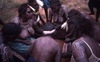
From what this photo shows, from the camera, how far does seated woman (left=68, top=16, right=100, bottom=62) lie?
3.30 m

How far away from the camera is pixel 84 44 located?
134 inches

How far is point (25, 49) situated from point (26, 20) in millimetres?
1160

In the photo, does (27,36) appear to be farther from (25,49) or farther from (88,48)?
(88,48)

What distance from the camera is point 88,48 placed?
11.1ft

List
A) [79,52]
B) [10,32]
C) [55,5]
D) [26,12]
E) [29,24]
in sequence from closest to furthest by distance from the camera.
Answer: [79,52] → [10,32] → [26,12] → [29,24] → [55,5]

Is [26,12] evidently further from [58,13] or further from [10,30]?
[58,13]

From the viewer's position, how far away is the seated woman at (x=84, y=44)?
3.30 m

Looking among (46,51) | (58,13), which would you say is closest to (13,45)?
(46,51)

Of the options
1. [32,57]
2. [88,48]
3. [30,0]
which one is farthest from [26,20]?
[88,48]

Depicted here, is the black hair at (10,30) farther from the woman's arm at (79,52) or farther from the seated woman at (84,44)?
the woman's arm at (79,52)

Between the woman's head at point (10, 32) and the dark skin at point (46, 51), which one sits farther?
the woman's head at point (10, 32)

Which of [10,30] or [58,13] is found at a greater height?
[10,30]

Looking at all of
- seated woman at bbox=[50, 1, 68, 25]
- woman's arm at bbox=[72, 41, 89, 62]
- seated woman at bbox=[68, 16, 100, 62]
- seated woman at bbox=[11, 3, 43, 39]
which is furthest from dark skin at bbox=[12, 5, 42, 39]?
woman's arm at bbox=[72, 41, 89, 62]

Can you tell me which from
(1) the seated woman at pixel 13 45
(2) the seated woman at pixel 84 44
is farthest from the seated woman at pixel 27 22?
(2) the seated woman at pixel 84 44
